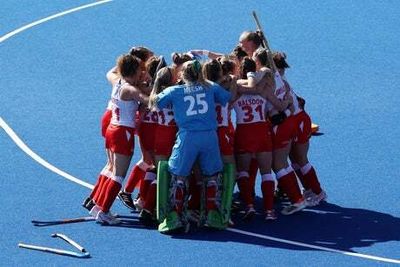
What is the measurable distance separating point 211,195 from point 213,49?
23.7ft

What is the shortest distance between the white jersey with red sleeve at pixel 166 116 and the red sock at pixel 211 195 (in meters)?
0.86

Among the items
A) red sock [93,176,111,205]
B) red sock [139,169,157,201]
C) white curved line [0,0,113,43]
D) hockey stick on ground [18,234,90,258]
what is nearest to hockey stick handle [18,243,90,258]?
hockey stick on ground [18,234,90,258]

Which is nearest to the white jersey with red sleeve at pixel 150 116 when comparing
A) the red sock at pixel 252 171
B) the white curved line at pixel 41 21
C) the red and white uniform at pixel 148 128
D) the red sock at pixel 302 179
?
the red and white uniform at pixel 148 128

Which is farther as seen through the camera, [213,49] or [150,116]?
[213,49]

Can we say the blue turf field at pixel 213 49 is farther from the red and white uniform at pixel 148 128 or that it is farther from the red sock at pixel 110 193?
the red and white uniform at pixel 148 128

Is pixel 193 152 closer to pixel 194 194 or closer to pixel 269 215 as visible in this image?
pixel 194 194

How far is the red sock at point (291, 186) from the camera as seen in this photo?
14734 millimetres

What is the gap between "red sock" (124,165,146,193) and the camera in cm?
1497

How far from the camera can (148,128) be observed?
14602mm

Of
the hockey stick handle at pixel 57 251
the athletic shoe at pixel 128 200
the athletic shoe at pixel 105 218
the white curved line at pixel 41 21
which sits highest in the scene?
the white curved line at pixel 41 21

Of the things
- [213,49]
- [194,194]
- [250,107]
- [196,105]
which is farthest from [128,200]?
[213,49]

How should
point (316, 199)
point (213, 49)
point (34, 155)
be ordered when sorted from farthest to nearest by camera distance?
point (213, 49) < point (34, 155) < point (316, 199)

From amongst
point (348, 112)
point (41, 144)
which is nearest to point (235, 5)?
point (348, 112)

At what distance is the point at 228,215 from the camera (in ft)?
47.0
